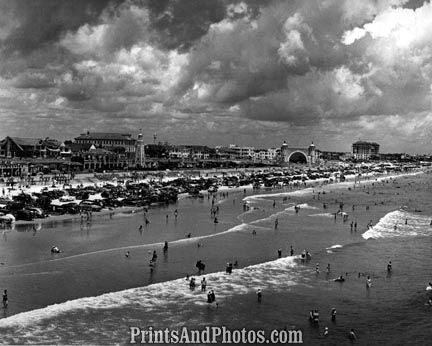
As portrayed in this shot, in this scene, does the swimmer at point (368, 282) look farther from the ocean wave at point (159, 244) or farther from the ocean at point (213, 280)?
the ocean wave at point (159, 244)

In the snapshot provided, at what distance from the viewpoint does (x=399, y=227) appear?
178ft

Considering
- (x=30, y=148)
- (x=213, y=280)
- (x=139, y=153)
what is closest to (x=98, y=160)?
(x=30, y=148)

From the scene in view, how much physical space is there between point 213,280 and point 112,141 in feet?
479

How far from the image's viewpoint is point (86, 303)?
2577 cm

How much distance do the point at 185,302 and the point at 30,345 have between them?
850 cm

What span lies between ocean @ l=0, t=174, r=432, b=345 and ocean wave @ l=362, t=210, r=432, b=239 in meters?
0.22

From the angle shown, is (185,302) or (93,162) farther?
(93,162)

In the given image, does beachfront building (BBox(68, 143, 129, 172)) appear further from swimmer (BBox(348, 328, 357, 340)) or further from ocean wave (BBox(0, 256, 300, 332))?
swimmer (BBox(348, 328, 357, 340))

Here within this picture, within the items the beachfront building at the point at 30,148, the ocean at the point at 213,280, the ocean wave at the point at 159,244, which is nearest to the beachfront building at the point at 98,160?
the beachfront building at the point at 30,148

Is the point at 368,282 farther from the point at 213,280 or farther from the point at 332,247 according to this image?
the point at 332,247

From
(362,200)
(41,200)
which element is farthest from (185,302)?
(362,200)

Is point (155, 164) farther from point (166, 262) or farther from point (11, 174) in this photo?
point (166, 262)

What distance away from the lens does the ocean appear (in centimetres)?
2369

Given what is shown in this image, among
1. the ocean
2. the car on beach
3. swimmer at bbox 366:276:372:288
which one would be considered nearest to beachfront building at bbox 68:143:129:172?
the car on beach
